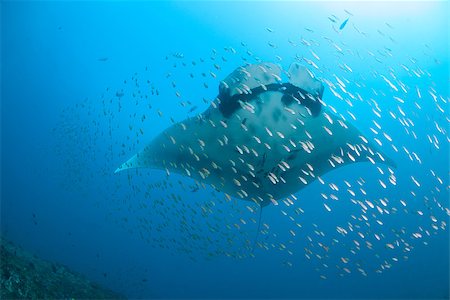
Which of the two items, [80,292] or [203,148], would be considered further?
[80,292]

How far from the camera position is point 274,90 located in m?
5.62

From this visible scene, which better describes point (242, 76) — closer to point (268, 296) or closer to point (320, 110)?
point (320, 110)

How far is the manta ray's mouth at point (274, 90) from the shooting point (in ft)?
18.4

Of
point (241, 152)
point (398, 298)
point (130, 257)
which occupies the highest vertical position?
point (241, 152)

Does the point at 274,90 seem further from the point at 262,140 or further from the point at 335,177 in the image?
the point at 335,177

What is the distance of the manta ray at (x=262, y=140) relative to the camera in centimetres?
565

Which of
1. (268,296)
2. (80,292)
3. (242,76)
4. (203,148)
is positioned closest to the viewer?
(242,76)

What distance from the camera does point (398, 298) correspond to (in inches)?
1539

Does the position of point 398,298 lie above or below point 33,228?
above

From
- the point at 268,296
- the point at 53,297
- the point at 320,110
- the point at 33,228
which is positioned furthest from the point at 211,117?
the point at 33,228

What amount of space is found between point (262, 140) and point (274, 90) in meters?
0.90

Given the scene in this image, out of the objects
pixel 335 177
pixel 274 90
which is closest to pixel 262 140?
pixel 274 90

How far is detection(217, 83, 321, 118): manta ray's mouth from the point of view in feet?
18.4

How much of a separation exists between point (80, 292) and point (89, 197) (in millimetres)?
49884
